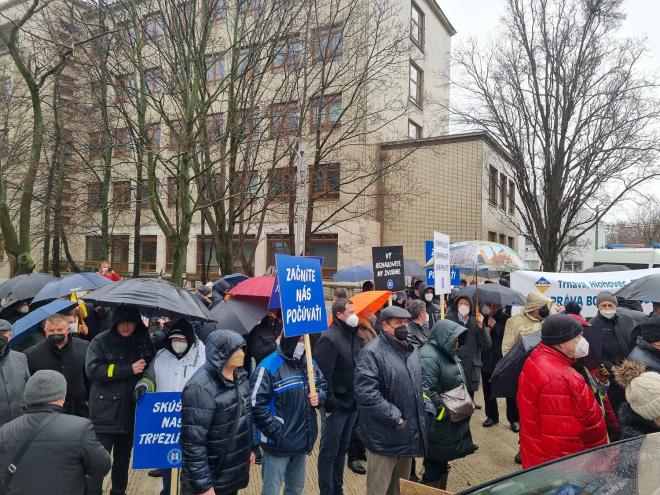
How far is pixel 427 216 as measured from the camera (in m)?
21.0

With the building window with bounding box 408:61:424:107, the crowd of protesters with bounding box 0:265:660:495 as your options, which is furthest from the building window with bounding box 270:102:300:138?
the building window with bounding box 408:61:424:107

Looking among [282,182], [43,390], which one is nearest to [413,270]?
[282,182]

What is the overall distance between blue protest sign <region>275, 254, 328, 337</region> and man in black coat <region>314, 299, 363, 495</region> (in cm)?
68

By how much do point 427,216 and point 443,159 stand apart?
8.46ft

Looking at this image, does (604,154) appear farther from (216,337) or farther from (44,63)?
(44,63)

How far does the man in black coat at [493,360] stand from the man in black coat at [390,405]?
3420 mm

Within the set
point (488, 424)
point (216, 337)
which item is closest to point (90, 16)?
point (216, 337)

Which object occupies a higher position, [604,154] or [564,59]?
[564,59]

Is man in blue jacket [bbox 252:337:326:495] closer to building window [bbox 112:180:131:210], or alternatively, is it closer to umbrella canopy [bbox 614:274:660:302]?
umbrella canopy [bbox 614:274:660:302]

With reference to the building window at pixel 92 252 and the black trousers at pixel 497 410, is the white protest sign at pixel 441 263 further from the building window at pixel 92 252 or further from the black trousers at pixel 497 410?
the building window at pixel 92 252

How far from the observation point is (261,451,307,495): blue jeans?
12.3 ft

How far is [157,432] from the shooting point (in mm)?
3758

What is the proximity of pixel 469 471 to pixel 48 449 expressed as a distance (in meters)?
4.38

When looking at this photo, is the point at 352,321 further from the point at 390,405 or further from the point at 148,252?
the point at 148,252
